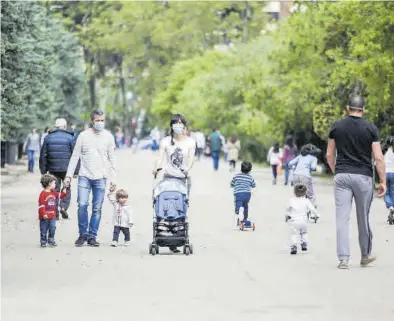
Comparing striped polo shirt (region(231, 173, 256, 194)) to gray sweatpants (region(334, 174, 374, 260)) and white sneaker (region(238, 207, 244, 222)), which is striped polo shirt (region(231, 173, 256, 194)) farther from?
gray sweatpants (region(334, 174, 374, 260))

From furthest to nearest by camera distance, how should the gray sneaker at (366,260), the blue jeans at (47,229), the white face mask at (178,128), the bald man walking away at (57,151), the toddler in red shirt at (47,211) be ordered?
the bald man walking away at (57,151), the blue jeans at (47,229), the toddler in red shirt at (47,211), the white face mask at (178,128), the gray sneaker at (366,260)

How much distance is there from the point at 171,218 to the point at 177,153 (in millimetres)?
1022

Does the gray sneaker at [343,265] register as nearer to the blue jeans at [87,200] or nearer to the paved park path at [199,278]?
the paved park path at [199,278]

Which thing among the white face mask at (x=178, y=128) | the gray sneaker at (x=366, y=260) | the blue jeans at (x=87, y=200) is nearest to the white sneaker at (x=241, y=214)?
the blue jeans at (x=87, y=200)

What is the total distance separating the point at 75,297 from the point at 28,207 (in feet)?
51.7

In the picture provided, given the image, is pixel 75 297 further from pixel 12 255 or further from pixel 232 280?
pixel 12 255

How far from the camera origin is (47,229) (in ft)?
61.2

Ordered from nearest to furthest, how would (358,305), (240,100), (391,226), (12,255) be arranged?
1. (358,305)
2. (12,255)
3. (391,226)
4. (240,100)

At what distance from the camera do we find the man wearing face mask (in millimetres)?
18516

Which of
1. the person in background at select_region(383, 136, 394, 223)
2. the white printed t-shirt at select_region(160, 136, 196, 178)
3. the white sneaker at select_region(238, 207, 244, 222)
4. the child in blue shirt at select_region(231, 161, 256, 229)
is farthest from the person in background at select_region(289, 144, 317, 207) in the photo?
the white printed t-shirt at select_region(160, 136, 196, 178)

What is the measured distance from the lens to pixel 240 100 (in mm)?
74750

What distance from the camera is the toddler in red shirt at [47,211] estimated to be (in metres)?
18.3

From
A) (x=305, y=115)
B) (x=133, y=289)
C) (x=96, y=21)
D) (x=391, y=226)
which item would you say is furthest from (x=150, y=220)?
(x=96, y=21)

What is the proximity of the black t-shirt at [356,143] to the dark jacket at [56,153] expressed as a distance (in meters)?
9.07
